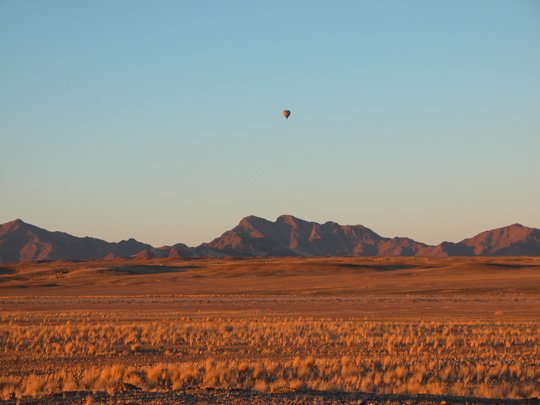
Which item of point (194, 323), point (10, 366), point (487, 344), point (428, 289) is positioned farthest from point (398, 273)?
point (10, 366)

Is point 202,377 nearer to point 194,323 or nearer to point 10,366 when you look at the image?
point 10,366

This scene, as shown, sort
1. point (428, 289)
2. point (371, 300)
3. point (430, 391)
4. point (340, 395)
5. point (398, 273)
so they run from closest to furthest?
point (340, 395) → point (430, 391) → point (371, 300) → point (428, 289) → point (398, 273)

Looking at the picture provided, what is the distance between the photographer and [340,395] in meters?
14.4

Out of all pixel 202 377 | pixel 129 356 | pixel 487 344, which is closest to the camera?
pixel 202 377

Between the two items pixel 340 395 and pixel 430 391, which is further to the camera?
pixel 430 391

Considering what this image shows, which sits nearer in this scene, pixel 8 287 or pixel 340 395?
pixel 340 395

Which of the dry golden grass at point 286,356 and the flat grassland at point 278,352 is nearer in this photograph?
the flat grassland at point 278,352

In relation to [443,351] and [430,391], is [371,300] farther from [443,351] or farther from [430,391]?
[430,391]

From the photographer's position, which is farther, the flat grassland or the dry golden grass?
the dry golden grass

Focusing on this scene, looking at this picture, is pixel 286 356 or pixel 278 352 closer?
pixel 286 356

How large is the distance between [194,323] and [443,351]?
12389mm

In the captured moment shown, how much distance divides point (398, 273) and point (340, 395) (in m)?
83.3

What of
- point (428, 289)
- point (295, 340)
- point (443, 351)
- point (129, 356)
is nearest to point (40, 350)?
point (129, 356)

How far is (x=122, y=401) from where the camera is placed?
43.5 feet
